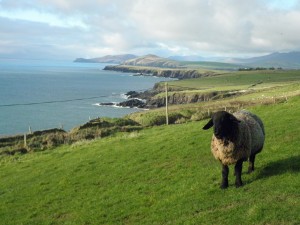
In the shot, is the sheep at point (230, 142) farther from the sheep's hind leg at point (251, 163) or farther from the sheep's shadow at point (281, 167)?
the sheep's shadow at point (281, 167)

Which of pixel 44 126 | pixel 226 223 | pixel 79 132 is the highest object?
pixel 226 223

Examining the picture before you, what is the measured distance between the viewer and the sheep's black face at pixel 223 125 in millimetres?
13047

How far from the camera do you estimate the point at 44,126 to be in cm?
8819

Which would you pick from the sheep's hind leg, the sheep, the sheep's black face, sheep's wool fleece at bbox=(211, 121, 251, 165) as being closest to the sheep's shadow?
the sheep's hind leg

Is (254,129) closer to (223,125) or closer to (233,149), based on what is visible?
(233,149)

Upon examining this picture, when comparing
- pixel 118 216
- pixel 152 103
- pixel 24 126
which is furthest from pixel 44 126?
pixel 118 216

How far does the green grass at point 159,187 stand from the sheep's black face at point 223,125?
192cm

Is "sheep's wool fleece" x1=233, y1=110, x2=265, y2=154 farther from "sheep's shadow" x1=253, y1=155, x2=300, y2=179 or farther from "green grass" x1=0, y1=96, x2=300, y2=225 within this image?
"green grass" x1=0, y1=96, x2=300, y2=225

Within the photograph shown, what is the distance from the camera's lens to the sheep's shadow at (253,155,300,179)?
1391 cm

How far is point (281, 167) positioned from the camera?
1451 centimetres

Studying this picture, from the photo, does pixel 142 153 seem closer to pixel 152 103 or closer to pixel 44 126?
pixel 44 126

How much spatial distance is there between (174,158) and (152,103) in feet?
338

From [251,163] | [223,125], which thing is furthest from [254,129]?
[223,125]

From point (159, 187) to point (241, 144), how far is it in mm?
4216
